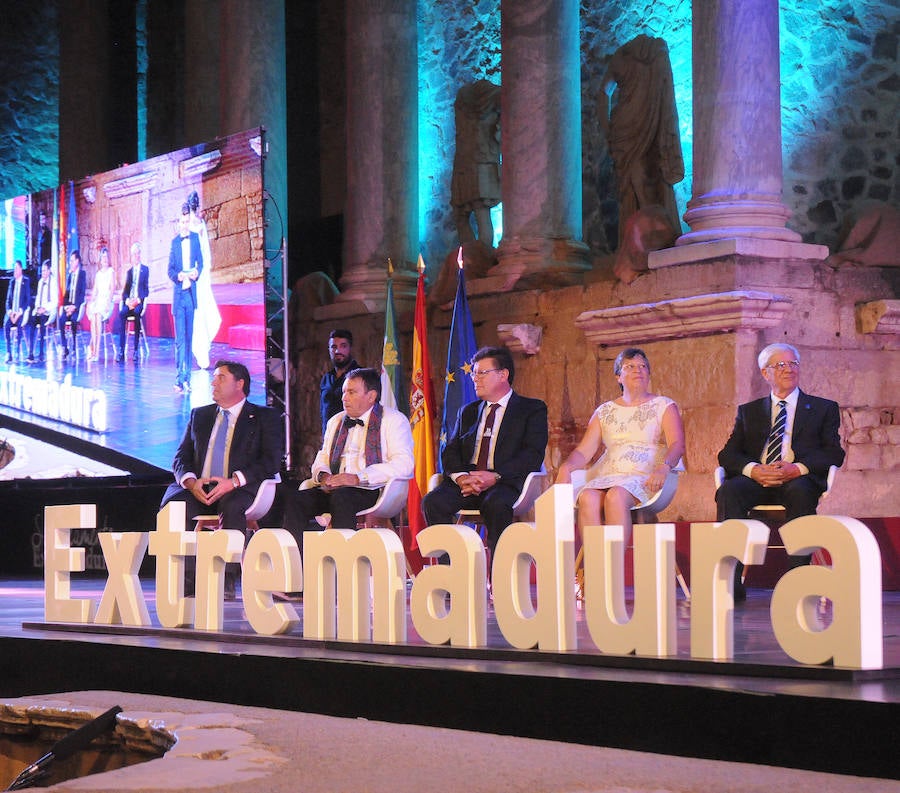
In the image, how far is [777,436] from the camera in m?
6.52

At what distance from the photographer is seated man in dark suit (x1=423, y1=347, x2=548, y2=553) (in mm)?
6414

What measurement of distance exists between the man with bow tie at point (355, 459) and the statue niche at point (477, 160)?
538 centimetres

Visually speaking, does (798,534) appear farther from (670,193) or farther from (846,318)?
(670,193)

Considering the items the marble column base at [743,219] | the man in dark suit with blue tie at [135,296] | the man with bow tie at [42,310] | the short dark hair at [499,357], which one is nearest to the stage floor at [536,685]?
the short dark hair at [499,357]

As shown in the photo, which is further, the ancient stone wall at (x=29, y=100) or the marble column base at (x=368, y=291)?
the ancient stone wall at (x=29, y=100)

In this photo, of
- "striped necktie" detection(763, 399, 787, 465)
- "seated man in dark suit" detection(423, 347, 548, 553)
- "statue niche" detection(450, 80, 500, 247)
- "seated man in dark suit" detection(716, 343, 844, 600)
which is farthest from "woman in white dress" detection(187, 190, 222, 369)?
"striped necktie" detection(763, 399, 787, 465)

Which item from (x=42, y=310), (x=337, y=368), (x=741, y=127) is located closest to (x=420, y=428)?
(x=337, y=368)

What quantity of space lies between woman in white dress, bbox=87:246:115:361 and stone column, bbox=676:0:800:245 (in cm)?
460

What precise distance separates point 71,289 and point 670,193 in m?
4.63

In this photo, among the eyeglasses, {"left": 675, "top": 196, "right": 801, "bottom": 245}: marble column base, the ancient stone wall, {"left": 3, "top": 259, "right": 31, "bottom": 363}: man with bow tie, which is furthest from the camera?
the ancient stone wall

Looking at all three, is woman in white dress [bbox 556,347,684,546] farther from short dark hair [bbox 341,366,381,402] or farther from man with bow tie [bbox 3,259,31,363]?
man with bow tie [bbox 3,259,31,363]

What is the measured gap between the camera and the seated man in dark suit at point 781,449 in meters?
6.29

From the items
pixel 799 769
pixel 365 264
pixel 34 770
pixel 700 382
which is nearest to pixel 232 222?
pixel 365 264

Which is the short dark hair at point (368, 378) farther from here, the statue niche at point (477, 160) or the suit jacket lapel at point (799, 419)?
the statue niche at point (477, 160)
